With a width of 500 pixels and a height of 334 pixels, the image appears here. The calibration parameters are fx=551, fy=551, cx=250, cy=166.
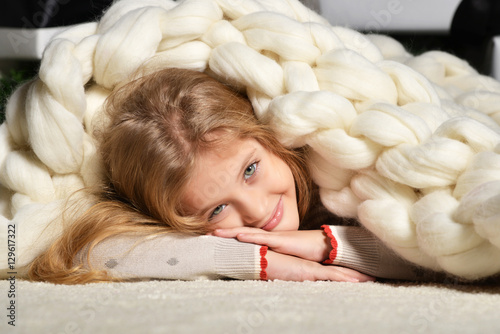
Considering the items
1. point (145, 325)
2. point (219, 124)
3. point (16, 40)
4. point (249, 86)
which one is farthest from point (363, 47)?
point (16, 40)

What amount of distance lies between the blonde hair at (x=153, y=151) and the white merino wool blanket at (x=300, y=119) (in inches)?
1.6

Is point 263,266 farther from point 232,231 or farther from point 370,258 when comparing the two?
point 370,258

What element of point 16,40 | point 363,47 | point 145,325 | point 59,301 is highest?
point 363,47

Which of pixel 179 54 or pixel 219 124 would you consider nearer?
pixel 219 124

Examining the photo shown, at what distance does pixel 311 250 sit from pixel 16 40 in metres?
1.48

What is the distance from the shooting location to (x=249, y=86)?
1203mm

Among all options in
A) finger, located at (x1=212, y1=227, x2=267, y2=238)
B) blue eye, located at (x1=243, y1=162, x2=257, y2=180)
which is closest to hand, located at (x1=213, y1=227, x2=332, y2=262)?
finger, located at (x1=212, y1=227, x2=267, y2=238)

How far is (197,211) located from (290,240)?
8.0 inches

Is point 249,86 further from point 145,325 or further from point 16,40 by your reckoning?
point 16,40

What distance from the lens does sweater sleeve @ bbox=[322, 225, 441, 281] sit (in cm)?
111

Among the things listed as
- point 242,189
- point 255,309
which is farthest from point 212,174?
point 255,309

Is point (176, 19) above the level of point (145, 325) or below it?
above

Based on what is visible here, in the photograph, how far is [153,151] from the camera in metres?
1.14

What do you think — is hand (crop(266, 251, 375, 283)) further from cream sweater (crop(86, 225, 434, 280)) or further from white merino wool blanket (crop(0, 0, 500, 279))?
white merino wool blanket (crop(0, 0, 500, 279))
